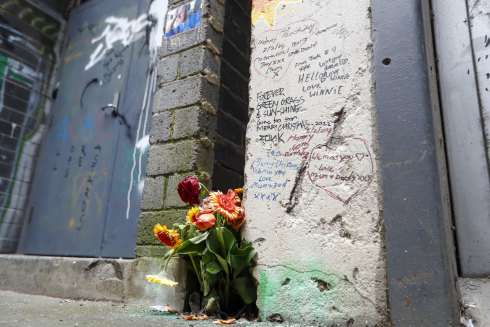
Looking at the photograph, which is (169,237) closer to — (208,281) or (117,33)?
(208,281)

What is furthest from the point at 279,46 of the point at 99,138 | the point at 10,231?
the point at 10,231

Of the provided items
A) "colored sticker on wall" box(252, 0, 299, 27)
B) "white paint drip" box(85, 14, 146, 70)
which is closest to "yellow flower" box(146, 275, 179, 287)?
"colored sticker on wall" box(252, 0, 299, 27)

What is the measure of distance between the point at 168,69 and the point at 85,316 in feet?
4.86

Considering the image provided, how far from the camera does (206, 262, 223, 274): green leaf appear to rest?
5.14ft

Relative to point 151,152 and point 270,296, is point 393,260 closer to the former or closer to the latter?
point 270,296

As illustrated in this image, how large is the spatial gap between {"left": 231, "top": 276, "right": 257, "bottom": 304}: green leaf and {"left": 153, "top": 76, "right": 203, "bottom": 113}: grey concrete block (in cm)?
103

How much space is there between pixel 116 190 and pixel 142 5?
1.73 m

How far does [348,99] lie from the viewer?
1554 mm

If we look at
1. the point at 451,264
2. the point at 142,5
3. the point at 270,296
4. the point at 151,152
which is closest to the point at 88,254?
the point at 151,152

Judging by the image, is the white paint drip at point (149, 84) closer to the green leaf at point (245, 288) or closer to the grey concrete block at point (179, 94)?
the grey concrete block at point (179, 94)

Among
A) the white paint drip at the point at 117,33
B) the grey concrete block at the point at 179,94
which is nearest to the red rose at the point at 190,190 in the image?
the grey concrete block at the point at 179,94

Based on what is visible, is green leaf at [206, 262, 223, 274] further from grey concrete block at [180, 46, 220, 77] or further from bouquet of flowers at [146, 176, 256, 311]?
grey concrete block at [180, 46, 220, 77]

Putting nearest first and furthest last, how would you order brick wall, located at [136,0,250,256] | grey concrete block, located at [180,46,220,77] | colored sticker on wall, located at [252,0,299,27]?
colored sticker on wall, located at [252,0,299,27], brick wall, located at [136,0,250,256], grey concrete block, located at [180,46,220,77]

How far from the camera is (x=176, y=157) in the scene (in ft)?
6.70
